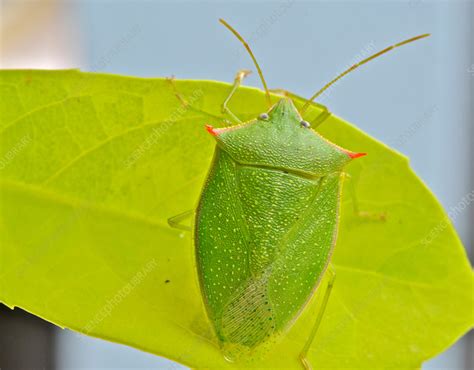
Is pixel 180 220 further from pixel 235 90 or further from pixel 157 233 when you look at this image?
pixel 235 90

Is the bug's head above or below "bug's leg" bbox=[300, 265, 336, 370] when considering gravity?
above

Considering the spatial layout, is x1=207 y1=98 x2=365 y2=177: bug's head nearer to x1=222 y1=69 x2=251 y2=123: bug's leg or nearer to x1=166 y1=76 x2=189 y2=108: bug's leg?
x1=222 y1=69 x2=251 y2=123: bug's leg

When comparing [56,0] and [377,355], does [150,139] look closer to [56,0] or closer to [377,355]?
[377,355]

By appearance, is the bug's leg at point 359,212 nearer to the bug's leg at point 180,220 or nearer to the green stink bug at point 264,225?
the green stink bug at point 264,225

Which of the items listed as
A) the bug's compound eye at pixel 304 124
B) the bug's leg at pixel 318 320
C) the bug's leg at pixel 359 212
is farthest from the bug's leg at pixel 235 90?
the bug's leg at pixel 318 320

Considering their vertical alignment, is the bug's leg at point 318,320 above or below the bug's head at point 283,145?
below

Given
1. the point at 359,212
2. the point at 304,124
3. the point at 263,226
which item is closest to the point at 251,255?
the point at 263,226

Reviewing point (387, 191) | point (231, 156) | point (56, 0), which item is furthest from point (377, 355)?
point (56, 0)

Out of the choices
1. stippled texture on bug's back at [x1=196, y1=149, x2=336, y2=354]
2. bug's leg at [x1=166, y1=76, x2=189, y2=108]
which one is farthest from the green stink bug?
bug's leg at [x1=166, y1=76, x2=189, y2=108]
